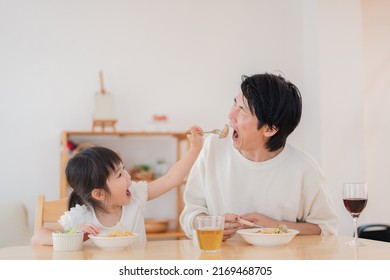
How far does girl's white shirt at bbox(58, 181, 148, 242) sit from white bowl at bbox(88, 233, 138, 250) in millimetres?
447

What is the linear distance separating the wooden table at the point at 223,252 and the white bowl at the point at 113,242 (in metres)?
0.02

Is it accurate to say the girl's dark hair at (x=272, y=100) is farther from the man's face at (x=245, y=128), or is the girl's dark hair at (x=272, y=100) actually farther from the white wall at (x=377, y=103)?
the white wall at (x=377, y=103)

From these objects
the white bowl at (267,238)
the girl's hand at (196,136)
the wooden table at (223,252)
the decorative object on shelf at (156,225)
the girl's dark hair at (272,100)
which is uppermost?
the girl's dark hair at (272,100)

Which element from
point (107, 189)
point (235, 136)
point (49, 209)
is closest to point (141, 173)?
point (49, 209)

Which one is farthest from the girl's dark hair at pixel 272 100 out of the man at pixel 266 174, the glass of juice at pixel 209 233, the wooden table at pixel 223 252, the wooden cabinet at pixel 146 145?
the wooden cabinet at pixel 146 145

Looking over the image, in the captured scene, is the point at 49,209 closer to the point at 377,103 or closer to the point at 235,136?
the point at 235,136

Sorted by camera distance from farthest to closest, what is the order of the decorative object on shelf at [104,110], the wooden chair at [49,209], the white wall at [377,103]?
the white wall at [377,103] < the decorative object on shelf at [104,110] < the wooden chair at [49,209]

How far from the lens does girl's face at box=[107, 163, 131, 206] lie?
2061mm

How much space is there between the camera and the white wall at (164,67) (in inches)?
162

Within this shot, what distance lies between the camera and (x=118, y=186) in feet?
6.79

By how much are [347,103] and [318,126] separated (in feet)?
1.01

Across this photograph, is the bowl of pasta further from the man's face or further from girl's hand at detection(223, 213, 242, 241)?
the man's face
